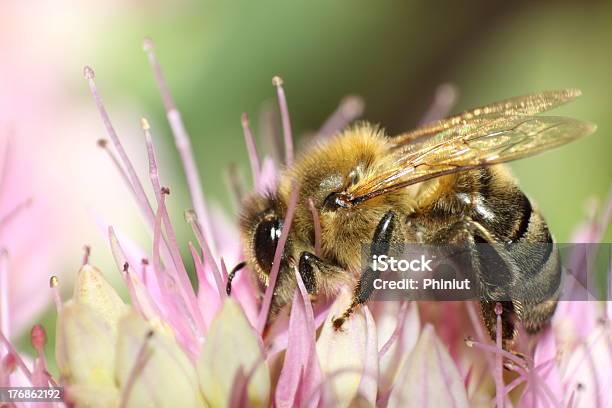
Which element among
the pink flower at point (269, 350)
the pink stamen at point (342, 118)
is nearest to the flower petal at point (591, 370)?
the pink flower at point (269, 350)

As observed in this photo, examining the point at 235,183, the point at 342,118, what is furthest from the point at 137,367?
the point at 342,118

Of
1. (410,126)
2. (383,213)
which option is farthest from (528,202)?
(410,126)

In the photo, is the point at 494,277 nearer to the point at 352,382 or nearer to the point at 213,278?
the point at 352,382

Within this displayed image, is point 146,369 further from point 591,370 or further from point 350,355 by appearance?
point 591,370

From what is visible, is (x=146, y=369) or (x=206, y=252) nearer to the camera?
(x=146, y=369)

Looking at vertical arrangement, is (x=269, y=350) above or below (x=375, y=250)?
below

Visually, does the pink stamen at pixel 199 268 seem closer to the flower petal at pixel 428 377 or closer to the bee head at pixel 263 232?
the bee head at pixel 263 232

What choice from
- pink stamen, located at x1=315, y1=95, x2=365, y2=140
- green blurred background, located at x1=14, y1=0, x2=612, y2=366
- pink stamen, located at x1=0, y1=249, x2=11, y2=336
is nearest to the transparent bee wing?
pink stamen, located at x1=0, y1=249, x2=11, y2=336
